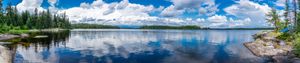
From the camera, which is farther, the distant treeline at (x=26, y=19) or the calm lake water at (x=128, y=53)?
the distant treeline at (x=26, y=19)

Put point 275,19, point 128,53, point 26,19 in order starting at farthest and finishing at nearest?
point 26,19 < point 275,19 < point 128,53

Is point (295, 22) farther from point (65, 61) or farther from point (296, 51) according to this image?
point (65, 61)

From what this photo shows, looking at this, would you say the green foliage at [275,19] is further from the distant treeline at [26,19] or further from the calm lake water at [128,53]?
the distant treeline at [26,19]

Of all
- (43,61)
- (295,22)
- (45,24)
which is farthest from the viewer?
(45,24)

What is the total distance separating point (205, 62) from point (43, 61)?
828 inches

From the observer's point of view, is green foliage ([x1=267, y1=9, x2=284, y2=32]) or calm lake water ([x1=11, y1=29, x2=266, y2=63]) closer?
A: calm lake water ([x1=11, y1=29, x2=266, y2=63])

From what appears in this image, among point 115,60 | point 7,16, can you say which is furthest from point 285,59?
point 7,16

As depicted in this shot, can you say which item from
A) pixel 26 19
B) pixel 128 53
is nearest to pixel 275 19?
pixel 128 53

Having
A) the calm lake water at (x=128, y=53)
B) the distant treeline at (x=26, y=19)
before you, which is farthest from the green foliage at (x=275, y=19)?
the distant treeline at (x=26, y=19)

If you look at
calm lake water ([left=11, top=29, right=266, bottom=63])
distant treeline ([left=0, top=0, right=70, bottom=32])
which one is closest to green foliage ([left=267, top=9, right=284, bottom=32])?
calm lake water ([left=11, top=29, right=266, bottom=63])

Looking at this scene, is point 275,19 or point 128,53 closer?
point 128,53

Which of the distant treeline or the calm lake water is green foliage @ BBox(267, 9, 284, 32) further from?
the distant treeline

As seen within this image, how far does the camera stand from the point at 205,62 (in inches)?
1591

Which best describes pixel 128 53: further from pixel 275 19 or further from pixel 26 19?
pixel 26 19
